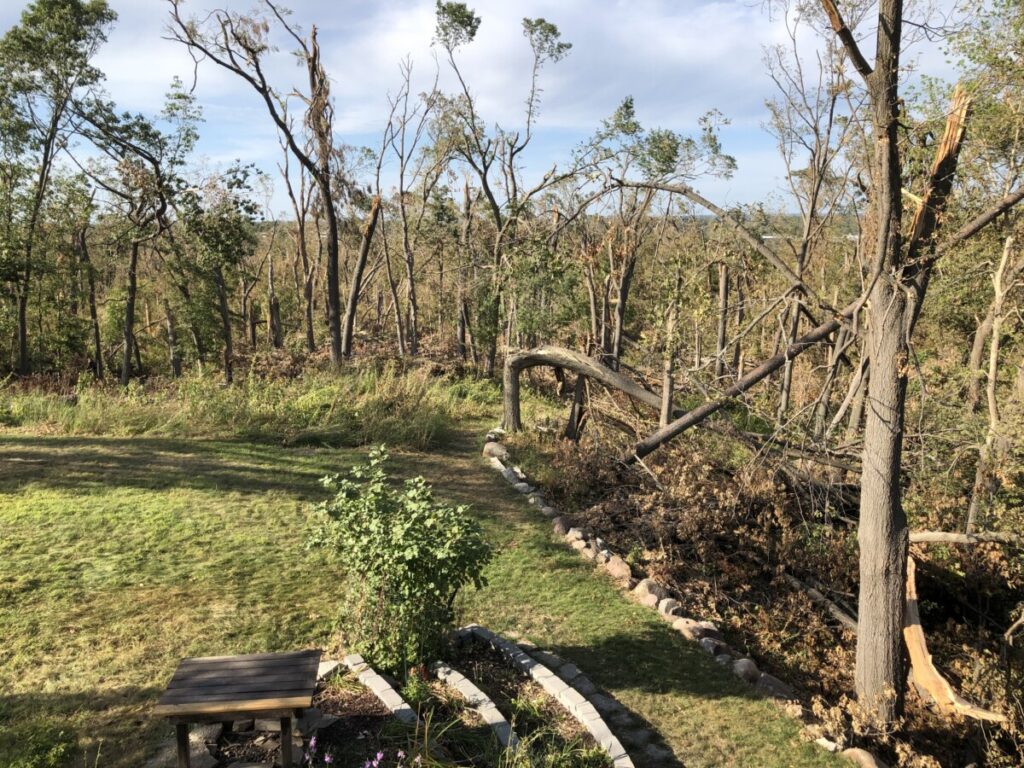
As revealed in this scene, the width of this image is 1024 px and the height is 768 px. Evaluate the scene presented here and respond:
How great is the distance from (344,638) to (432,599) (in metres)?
0.81

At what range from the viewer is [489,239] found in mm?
18953

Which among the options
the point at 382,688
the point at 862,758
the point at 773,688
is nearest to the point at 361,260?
the point at 382,688

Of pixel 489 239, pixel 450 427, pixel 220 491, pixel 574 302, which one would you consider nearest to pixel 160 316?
pixel 489 239

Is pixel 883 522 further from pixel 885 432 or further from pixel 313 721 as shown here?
pixel 313 721

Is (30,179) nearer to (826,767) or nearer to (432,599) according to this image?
(432,599)

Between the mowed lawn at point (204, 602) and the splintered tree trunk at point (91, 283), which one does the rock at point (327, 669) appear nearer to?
the mowed lawn at point (204, 602)

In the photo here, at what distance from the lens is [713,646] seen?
4.82 m

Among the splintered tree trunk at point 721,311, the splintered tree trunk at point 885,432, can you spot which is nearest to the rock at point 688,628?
the splintered tree trunk at point 885,432

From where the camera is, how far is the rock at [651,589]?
5484 millimetres

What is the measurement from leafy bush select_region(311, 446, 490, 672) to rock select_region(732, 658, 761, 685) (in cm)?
198

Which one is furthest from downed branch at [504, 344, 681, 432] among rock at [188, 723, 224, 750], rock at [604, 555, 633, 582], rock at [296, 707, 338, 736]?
rock at [188, 723, 224, 750]

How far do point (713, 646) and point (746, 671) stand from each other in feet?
1.03

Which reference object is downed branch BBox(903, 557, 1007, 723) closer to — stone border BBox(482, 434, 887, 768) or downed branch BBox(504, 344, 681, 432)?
stone border BBox(482, 434, 887, 768)

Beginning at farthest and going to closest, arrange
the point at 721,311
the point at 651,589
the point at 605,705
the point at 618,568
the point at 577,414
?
the point at 577,414 < the point at 618,568 < the point at 651,589 < the point at 721,311 < the point at 605,705
